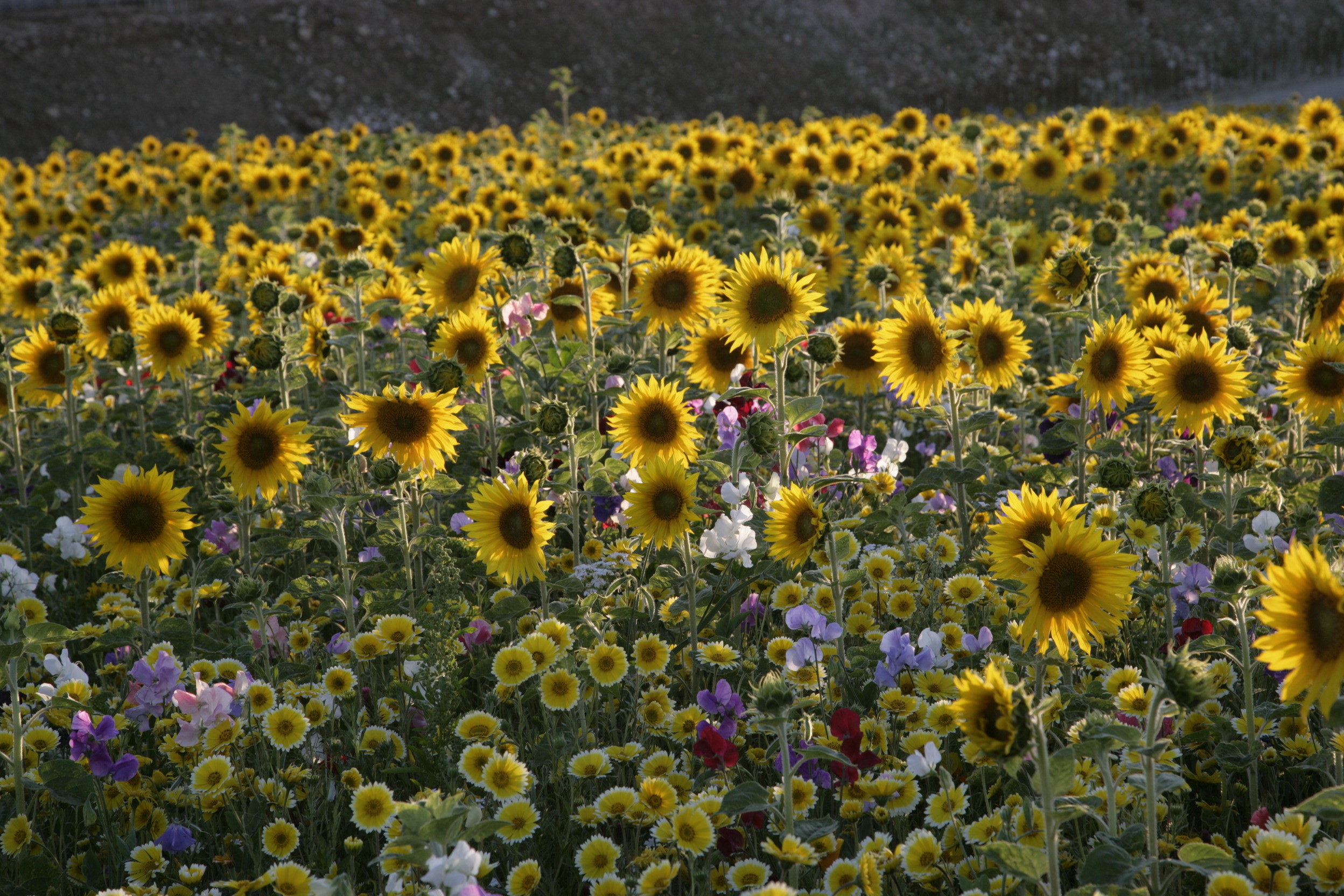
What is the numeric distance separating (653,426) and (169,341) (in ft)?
7.87

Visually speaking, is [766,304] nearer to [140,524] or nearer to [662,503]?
[662,503]

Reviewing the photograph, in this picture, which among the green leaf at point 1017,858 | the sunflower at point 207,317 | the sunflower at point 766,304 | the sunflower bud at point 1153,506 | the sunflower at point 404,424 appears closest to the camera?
the green leaf at point 1017,858

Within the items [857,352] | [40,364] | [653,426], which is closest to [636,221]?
[857,352]

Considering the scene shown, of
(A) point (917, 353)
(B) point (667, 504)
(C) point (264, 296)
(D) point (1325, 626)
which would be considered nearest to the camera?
(D) point (1325, 626)

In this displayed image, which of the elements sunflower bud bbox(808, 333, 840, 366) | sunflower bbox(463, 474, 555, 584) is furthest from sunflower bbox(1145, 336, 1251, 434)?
sunflower bbox(463, 474, 555, 584)

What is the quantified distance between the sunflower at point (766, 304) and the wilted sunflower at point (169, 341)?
242cm

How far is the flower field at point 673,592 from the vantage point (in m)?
2.08

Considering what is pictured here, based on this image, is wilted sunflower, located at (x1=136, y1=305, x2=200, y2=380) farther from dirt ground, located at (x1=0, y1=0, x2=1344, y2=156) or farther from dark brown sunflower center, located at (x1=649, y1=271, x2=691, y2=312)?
dirt ground, located at (x1=0, y1=0, x2=1344, y2=156)

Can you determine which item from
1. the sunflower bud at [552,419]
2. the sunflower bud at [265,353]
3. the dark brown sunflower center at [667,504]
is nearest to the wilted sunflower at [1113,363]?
the dark brown sunflower center at [667,504]

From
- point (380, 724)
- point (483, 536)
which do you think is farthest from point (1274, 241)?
point (380, 724)

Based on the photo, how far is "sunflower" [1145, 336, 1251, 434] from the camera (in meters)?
3.17

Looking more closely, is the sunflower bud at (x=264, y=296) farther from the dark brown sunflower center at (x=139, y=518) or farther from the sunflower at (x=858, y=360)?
the sunflower at (x=858, y=360)

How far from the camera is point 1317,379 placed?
308cm

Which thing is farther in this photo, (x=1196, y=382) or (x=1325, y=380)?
(x=1196, y=382)
